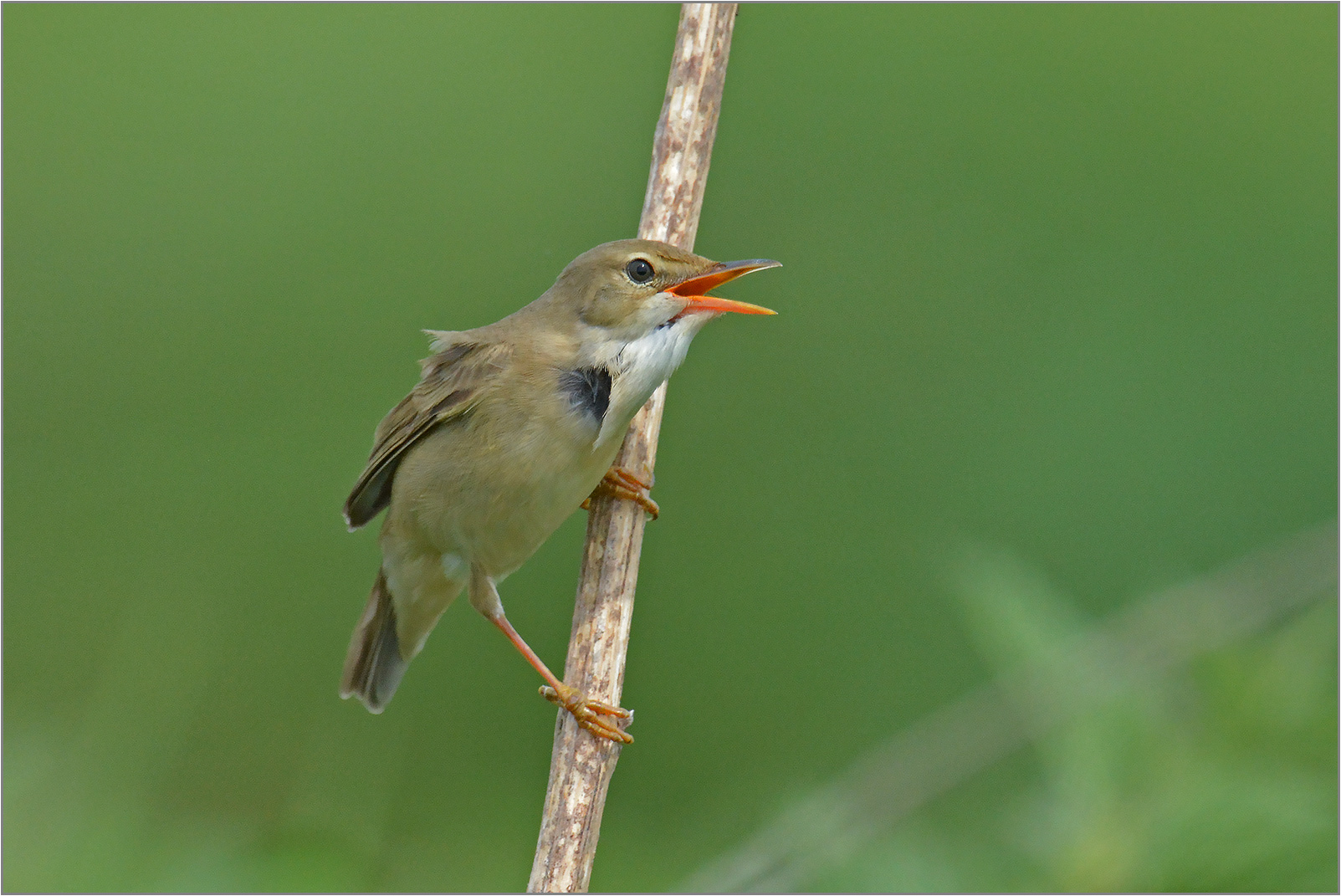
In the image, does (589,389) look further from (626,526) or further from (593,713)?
(593,713)

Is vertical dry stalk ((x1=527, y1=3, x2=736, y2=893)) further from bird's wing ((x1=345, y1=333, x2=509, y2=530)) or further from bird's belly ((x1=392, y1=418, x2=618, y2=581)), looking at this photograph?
bird's wing ((x1=345, y1=333, x2=509, y2=530))

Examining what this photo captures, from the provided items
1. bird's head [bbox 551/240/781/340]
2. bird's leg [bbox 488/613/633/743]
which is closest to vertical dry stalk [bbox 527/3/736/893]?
bird's leg [bbox 488/613/633/743]

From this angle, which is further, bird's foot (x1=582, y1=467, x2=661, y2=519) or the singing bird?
bird's foot (x1=582, y1=467, x2=661, y2=519)

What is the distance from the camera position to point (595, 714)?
9.65ft

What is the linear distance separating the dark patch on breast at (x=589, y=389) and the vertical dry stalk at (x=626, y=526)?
26cm

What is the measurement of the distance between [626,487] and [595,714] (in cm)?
70

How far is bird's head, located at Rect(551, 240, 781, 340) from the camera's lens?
3215 mm

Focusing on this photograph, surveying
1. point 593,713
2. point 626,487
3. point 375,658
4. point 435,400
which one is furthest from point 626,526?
point 375,658

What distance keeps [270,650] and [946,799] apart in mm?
2854

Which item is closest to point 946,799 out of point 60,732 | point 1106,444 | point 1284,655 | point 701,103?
point 1284,655

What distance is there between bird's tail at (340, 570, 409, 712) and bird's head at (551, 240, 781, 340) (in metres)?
1.25

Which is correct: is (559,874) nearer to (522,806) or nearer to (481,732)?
(522,806)

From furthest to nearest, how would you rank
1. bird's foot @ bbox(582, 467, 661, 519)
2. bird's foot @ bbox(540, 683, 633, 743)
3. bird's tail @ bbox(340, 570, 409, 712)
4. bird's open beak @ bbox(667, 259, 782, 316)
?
bird's tail @ bbox(340, 570, 409, 712)
bird's foot @ bbox(582, 467, 661, 519)
bird's open beak @ bbox(667, 259, 782, 316)
bird's foot @ bbox(540, 683, 633, 743)

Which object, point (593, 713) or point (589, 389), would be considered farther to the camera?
point (589, 389)
